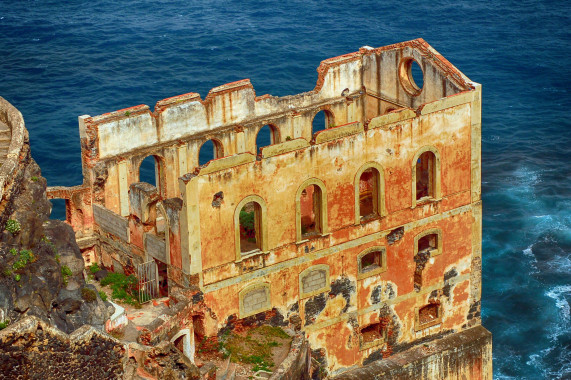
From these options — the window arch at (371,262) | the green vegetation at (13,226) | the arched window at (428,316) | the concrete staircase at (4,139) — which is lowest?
the arched window at (428,316)

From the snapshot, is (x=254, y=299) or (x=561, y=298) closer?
(x=254, y=299)

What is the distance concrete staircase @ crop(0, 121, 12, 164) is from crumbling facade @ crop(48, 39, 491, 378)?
313 inches

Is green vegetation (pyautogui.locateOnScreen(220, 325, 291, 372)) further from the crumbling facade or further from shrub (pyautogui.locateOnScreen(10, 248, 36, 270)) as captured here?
shrub (pyautogui.locateOnScreen(10, 248, 36, 270))

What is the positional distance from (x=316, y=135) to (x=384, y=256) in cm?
763

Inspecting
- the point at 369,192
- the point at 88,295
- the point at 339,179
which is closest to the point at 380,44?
the point at 369,192

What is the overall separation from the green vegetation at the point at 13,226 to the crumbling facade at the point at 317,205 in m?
9.89

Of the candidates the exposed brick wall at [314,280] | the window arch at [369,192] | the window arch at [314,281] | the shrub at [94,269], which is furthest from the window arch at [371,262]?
the shrub at [94,269]

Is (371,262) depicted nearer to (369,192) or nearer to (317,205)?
→ (369,192)

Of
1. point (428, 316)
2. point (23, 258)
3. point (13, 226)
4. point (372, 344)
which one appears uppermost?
point (13, 226)

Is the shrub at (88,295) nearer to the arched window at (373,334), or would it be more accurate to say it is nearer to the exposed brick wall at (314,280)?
the exposed brick wall at (314,280)

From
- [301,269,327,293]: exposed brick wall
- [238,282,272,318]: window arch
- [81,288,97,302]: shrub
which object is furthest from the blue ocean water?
[81,288,97,302]: shrub

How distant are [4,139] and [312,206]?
17685mm

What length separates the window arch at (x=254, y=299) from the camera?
58875 millimetres

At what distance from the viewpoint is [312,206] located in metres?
63.4
